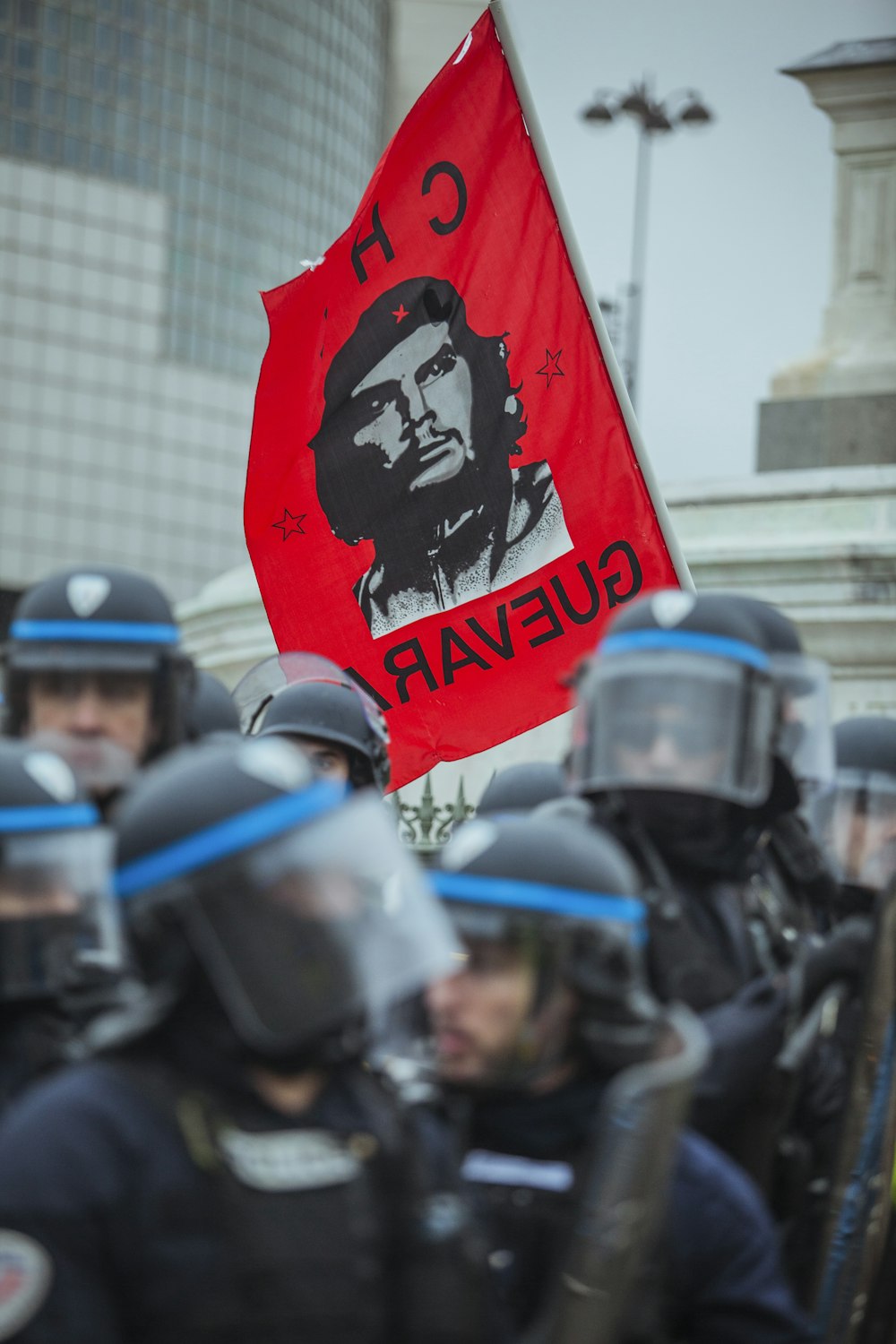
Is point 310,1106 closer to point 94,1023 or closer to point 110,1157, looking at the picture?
point 110,1157

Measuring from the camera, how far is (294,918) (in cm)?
247

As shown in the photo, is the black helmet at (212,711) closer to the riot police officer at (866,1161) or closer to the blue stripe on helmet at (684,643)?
the blue stripe on helmet at (684,643)

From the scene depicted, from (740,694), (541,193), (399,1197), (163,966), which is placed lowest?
(399,1197)

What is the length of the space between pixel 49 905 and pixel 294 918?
43cm

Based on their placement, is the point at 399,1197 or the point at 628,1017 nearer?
the point at 399,1197

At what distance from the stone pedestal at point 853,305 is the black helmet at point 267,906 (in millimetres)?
9827

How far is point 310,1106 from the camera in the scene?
2.47 meters

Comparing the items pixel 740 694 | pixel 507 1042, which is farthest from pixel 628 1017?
pixel 740 694

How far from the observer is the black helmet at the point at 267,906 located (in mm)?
2416

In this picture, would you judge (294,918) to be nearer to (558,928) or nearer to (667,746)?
(558,928)

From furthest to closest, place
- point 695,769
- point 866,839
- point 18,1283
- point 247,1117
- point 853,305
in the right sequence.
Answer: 1. point 853,305
2. point 866,839
3. point 695,769
4. point 247,1117
5. point 18,1283

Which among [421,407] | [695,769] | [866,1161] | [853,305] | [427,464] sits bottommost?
[866,1161]

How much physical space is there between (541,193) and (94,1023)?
4246mm

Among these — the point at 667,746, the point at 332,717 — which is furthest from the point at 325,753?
the point at 667,746
